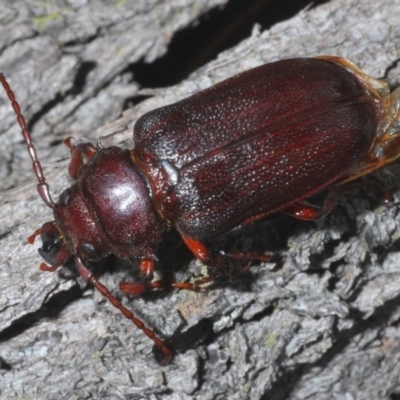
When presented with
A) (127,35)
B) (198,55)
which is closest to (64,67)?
(127,35)

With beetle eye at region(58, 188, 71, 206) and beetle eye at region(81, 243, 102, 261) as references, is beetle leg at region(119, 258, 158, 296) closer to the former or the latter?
beetle eye at region(81, 243, 102, 261)

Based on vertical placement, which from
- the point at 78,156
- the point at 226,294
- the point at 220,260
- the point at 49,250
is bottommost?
the point at 226,294

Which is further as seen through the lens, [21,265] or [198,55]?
[198,55]

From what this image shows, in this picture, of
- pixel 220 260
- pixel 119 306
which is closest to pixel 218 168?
pixel 220 260

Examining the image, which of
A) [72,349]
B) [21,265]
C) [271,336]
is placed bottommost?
[271,336]

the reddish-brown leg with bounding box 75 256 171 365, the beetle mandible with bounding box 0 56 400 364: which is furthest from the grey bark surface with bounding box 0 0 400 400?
the beetle mandible with bounding box 0 56 400 364

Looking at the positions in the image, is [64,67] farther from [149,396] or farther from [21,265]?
[149,396]

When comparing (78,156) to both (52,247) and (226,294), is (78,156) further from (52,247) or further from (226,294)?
(226,294)

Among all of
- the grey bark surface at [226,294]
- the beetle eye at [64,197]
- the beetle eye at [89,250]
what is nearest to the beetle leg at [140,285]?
the grey bark surface at [226,294]
